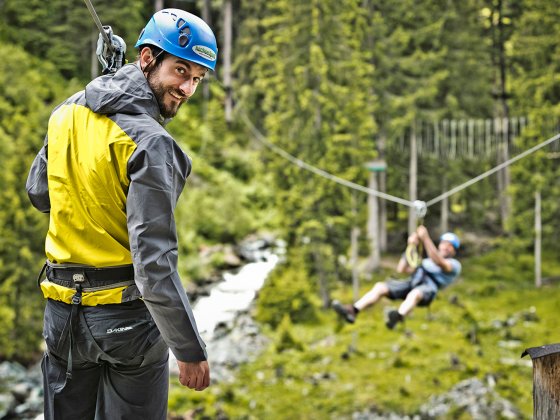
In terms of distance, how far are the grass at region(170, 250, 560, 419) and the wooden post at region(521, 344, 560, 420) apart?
969cm

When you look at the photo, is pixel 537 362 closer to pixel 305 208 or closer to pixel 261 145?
pixel 305 208

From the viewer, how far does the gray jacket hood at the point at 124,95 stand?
2369mm

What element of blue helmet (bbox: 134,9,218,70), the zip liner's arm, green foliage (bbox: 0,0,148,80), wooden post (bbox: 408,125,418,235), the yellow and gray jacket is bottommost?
wooden post (bbox: 408,125,418,235)

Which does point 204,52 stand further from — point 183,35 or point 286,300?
point 286,300

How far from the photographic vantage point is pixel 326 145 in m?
17.5

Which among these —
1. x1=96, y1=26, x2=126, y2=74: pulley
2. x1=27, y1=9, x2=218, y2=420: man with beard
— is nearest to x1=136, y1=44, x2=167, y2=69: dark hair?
x1=27, y1=9, x2=218, y2=420: man with beard

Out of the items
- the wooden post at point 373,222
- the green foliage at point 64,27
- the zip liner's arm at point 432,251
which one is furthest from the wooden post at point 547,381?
the green foliage at point 64,27

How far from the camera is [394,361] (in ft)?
47.8

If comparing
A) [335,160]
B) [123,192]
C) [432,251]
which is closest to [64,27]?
[335,160]

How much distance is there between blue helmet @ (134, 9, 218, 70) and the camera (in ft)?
8.01

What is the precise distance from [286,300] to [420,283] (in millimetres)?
8744

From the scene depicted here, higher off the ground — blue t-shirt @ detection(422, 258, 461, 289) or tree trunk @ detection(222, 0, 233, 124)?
tree trunk @ detection(222, 0, 233, 124)

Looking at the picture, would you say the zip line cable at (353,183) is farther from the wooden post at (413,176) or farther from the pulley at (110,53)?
the wooden post at (413,176)

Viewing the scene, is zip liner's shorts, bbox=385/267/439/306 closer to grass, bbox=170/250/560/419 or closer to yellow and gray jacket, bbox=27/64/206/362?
grass, bbox=170/250/560/419
